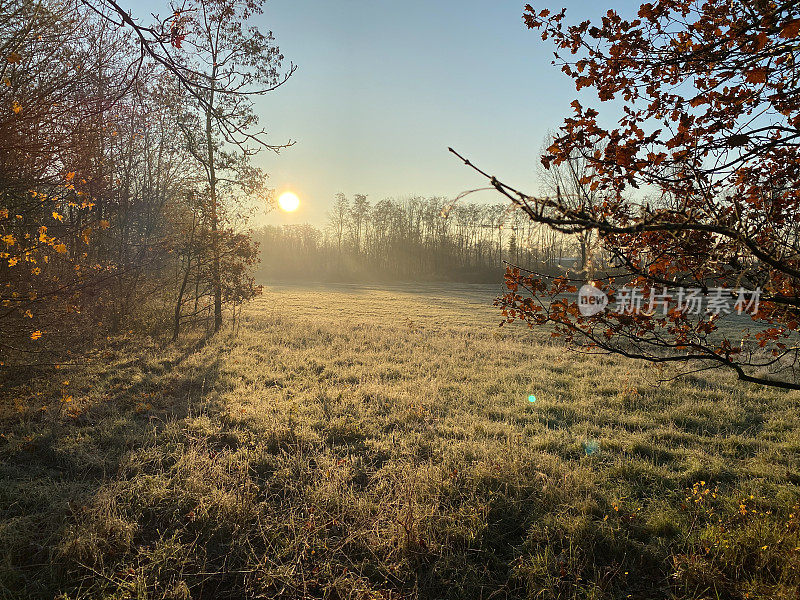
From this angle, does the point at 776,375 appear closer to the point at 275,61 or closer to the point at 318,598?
the point at 318,598

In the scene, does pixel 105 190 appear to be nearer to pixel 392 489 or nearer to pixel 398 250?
pixel 392 489

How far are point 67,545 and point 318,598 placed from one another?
79.2 inches

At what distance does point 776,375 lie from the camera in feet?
29.8

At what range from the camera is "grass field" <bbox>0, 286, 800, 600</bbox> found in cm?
320

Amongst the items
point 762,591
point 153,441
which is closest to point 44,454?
point 153,441

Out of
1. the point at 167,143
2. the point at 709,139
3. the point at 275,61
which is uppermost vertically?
the point at 275,61

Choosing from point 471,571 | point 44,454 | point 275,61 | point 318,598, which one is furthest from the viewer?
point 275,61

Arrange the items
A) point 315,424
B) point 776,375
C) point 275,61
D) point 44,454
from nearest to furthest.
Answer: point 44,454, point 315,424, point 776,375, point 275,61

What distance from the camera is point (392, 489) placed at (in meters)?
4.28

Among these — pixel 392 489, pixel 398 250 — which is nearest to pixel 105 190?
pixel 392 489

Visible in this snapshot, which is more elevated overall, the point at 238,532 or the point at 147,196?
the point at 147,196

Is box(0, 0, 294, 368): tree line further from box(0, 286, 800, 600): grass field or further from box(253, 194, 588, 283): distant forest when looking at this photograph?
box(253, 194, 588, 283): distant forest

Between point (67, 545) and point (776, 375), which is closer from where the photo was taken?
point (67, 545)

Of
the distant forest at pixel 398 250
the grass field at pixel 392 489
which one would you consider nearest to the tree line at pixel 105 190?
the grass field at pixel 392 489
